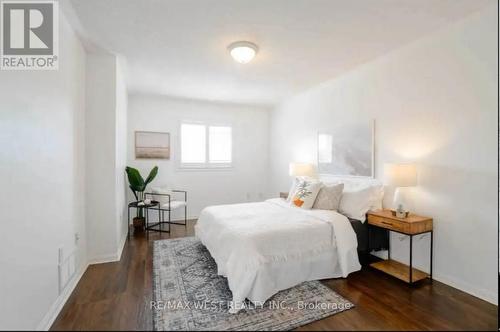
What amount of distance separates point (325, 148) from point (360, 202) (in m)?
1.30

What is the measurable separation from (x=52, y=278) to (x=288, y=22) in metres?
2.45

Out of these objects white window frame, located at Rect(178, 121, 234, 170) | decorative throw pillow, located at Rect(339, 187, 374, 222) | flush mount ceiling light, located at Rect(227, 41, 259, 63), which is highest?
flush mount ceiling light, located at Rect(227, 41, 259, 63)

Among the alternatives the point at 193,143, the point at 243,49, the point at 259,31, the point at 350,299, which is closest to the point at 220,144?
the point at 193,143

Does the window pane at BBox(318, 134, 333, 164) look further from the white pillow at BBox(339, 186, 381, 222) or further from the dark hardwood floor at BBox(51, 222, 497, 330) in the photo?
the dark hardwood floor at BBox(51, 222, 497, 330)

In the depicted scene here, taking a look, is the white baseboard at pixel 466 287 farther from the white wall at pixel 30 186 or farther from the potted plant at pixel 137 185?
the potted plant at pixel 137 185

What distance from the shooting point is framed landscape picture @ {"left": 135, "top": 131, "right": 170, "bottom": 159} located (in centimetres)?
456

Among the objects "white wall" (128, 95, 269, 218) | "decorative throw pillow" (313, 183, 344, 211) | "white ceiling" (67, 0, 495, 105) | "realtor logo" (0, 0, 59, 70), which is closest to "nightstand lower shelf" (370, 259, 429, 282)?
"decorative throw pillow" (313, 183, 344, 211)

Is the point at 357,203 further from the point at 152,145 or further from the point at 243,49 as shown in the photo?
the point at 152,145

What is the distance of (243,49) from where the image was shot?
251 centimetres

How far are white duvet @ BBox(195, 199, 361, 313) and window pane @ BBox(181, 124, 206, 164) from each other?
240 cm

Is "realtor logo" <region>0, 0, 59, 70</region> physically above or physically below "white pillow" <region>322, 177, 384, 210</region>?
above

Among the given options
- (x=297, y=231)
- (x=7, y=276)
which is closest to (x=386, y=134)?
(x=297, y=231)

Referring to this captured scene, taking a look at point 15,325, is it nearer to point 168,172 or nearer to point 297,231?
point 297,231

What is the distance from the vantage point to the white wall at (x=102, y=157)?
2.73 m
